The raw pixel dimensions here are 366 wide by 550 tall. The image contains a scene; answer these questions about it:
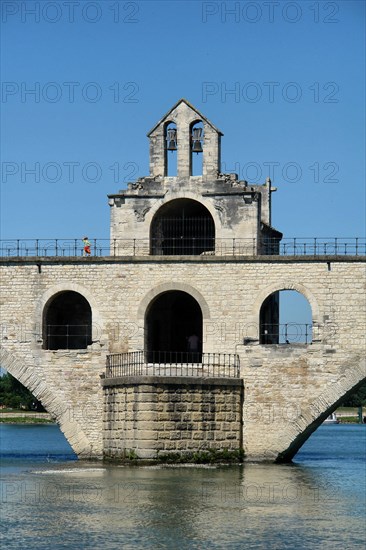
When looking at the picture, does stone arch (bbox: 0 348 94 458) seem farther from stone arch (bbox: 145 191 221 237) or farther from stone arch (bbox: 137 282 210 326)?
stone arch (bbox: 145 191 221 237)

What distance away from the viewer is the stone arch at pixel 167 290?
121 ft

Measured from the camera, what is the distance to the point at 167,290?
122ft

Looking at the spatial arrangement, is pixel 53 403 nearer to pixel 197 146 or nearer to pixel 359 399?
pixel 197 146

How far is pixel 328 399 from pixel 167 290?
5283 mm

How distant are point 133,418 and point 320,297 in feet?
19.5

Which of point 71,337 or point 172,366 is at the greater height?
point 71,337

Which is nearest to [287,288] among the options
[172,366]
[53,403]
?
[172,366]

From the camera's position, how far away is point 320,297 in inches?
1426

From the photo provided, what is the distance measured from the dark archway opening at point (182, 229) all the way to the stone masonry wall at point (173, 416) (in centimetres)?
496

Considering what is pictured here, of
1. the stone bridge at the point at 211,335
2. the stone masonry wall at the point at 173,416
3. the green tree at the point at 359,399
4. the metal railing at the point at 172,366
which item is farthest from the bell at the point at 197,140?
the green tree at the point at 359,399

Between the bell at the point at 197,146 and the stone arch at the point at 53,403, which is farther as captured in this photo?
the bell at the point at 197,146

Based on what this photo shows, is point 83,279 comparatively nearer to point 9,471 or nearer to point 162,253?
point 162,253

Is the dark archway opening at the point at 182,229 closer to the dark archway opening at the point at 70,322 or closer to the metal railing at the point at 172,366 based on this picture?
the dark archway opening at the point at 70,322

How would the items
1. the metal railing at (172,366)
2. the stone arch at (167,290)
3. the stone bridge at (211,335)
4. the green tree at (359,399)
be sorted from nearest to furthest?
the stone bridge at (211,335) < the metal railing at (172,366) < the stone arch at (167,290) < the green tree at (359,399)
